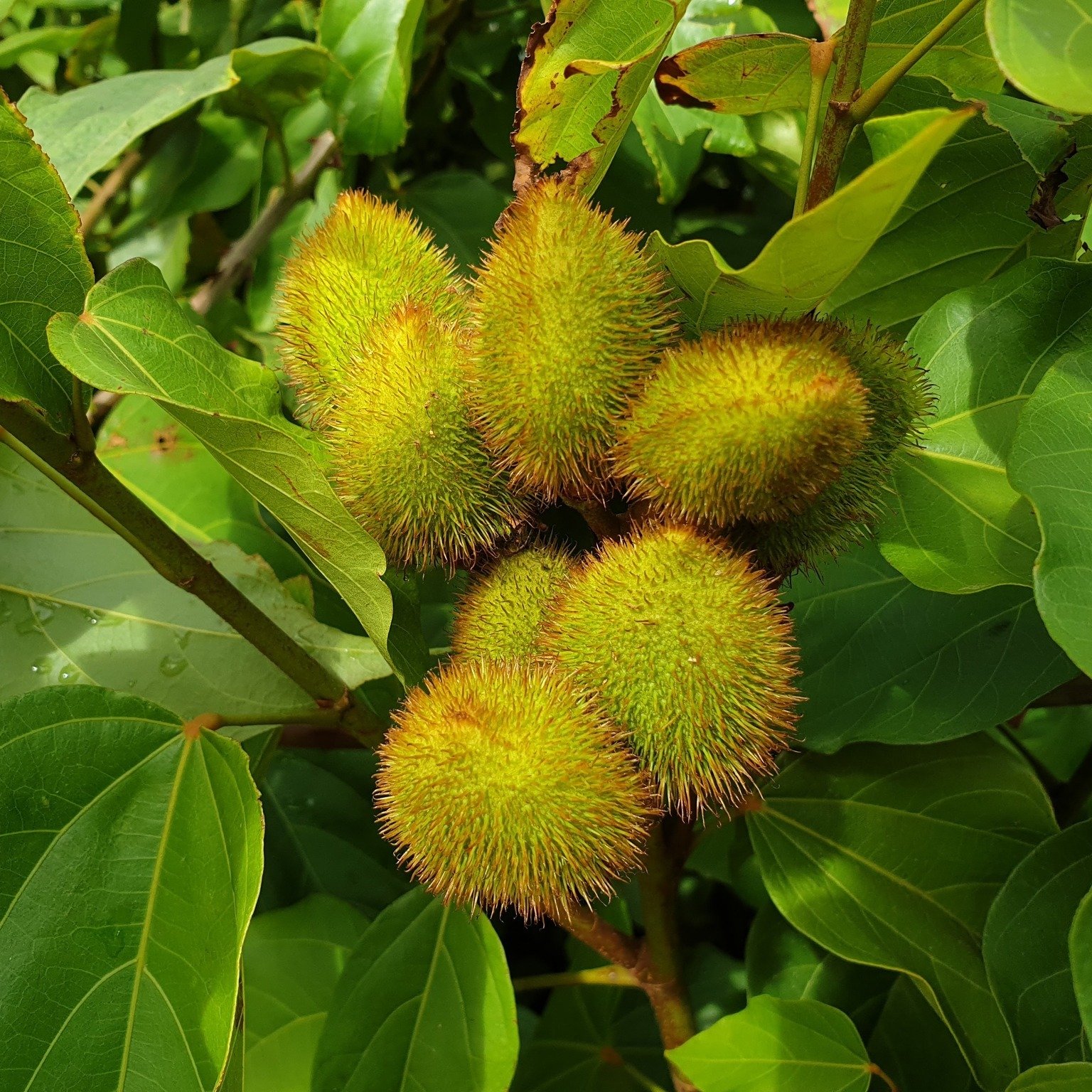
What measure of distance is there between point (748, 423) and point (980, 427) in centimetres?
40

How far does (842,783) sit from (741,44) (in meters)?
0.78

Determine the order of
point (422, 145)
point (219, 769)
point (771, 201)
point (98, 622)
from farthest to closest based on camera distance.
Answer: point (422, 145) < point (771, 201) < point (98, 622) < point (219, 769)

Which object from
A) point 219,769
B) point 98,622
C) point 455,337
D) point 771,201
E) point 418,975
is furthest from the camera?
point 771,201

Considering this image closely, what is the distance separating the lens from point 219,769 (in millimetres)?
1023

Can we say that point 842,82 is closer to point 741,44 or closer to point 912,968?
point 741,44

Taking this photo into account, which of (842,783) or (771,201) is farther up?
(771,201)

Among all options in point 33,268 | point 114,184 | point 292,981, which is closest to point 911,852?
point 292,981

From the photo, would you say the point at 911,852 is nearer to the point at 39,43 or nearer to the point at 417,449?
the point at 417,449

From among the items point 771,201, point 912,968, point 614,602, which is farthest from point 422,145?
point 912,968

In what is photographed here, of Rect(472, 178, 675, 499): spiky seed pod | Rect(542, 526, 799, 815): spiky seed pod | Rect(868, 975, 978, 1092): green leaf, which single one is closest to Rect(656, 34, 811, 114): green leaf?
Rect(472, 178, 675, 499): spiky seed pod

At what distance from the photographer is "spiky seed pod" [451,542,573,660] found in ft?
2.96

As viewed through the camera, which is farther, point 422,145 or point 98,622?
point 422,145

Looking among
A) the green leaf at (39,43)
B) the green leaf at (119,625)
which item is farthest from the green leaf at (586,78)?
the green leaf at (39,43)

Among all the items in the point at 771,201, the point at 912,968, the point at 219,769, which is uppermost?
the point at 771,201
